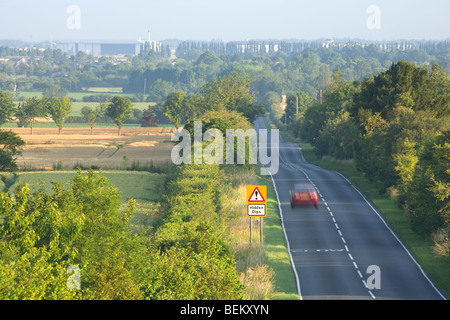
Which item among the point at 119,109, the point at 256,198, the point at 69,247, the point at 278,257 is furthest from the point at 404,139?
the point at 119,109

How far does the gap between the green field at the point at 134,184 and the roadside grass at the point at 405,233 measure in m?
15.0

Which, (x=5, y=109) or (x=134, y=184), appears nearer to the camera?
→ (x=134, y=184)

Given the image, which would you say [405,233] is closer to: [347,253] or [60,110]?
[347,253]

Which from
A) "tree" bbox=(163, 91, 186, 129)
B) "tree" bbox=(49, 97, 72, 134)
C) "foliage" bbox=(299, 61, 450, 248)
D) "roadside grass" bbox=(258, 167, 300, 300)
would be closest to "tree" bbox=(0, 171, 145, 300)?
"roadside grass" bbox=(258, 167, 300, 300)

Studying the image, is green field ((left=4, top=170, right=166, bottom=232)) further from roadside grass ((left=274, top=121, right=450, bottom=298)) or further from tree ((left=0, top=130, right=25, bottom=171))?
roadside grass ((left=274, top=121, right=450, bottom=298))

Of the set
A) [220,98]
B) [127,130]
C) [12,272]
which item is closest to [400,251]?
[12,272]

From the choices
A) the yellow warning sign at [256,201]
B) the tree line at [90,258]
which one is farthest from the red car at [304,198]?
the tree line at [90,258]

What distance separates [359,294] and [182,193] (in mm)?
13201

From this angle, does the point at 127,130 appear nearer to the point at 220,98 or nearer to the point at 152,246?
the point at 220,98

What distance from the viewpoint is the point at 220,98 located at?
10631 centimetres

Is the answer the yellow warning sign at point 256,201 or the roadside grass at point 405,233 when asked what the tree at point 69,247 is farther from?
the roadside grass at point 405,233

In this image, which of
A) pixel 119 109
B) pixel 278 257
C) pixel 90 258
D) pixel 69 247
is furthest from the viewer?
pixel 119 109

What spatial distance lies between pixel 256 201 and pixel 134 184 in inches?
1274

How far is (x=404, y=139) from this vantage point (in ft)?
171
